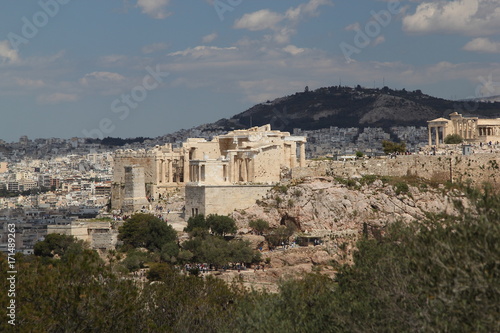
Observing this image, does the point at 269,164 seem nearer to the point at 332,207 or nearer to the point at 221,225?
the point at 332,207

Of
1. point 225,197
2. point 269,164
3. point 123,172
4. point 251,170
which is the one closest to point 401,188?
point 269,164

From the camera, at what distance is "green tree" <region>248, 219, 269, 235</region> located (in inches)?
2074

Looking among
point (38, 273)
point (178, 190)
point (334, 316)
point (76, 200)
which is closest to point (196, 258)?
point (178, 190)

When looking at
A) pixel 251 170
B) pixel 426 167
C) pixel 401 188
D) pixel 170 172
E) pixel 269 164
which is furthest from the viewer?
pixel 170 172

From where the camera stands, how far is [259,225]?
52.6m

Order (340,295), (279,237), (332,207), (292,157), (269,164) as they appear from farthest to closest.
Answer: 1. (292,157)
2. (269,164)
3. (332,207)
4. (279,237)
5. (340,295)

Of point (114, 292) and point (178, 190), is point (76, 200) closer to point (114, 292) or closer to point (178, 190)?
point (178, 190)

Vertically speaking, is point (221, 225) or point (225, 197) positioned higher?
point (225, 197)

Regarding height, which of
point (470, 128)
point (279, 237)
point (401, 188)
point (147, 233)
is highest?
point (470, 128)

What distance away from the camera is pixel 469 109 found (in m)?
183

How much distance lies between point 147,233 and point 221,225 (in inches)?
161

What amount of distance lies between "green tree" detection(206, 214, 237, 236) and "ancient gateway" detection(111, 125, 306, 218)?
72.8 inches

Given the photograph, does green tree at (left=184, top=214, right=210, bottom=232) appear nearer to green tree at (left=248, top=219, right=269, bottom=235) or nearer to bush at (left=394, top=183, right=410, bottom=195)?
green tree at (left=248, top=219, right=269, bottom=235)

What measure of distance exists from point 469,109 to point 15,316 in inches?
6476
